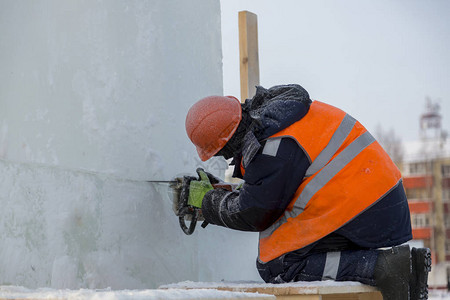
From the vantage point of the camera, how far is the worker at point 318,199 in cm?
255

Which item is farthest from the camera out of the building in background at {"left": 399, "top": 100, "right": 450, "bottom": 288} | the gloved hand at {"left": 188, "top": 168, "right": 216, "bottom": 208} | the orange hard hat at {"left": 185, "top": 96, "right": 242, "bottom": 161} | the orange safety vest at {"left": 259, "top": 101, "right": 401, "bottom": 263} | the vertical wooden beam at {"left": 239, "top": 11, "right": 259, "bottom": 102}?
the building in background at {"left": 399, "top": 100, "right": 450, "bottom": 288}

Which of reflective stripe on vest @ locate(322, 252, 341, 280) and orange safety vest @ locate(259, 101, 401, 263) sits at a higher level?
orange safety vest @ locate(259, 101, 401, 263)

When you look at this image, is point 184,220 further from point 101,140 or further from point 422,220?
point 422,220

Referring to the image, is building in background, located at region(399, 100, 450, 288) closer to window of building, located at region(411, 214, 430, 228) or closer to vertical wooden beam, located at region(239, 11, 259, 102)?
window of building, located at region(411, 214, 430, 228)

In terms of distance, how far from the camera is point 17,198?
2430mm

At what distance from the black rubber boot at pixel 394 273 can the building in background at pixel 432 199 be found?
34587 mm

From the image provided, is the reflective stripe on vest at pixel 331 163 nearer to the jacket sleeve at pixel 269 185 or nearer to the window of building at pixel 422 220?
the jacket sleeve at pixel 269 185

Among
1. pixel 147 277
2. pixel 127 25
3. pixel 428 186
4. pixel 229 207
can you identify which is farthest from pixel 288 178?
pixel 428 186

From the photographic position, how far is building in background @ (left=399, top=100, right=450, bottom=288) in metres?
36.0

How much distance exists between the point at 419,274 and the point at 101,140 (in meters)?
1.48

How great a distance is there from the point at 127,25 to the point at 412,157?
36419 mm

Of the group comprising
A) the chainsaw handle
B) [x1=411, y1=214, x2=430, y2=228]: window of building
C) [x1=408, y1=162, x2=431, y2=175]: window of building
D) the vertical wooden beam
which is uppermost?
[x1=408, y1=162, x2=431, y2=175]: window of building

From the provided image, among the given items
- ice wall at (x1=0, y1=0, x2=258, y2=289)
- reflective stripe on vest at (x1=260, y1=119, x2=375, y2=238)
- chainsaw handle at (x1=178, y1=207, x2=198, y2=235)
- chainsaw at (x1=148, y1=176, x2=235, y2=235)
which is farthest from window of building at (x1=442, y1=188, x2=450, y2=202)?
reflective stripe on vest at (x1=260, y1=119, x2=375, y2=238)

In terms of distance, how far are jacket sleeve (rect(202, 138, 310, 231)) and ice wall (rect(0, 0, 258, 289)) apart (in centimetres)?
60
